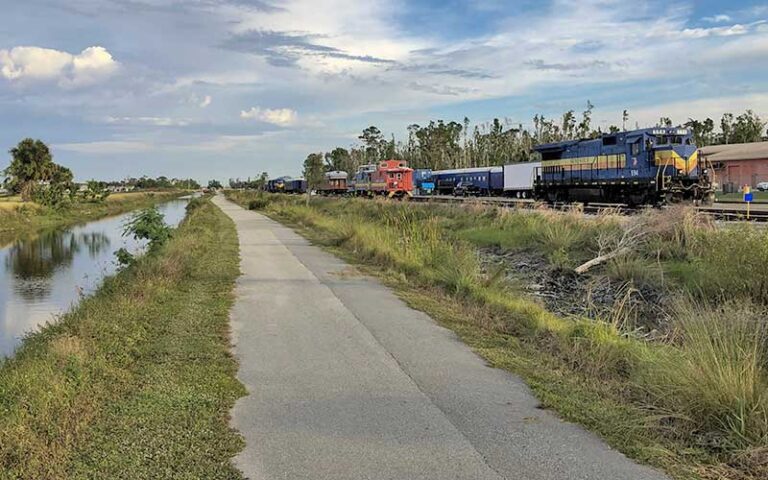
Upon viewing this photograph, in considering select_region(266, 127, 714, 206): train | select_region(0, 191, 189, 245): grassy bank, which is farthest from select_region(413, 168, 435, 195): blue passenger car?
select_region(0, 191, 189, 245): grassy bank

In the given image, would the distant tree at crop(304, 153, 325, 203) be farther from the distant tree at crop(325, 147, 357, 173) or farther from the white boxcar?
the distant tree at crop(325, 147, 357, 173)

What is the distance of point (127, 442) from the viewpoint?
16.4ft

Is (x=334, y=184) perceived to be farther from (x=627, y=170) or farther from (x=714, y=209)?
(x=714, y=209)

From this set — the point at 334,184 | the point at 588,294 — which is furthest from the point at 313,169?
the point at 588,294

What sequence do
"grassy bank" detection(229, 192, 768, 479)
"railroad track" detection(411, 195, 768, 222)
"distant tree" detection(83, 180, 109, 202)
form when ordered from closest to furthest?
"grassy bank" detection(229, 192, 768, 479) → "railroad track" detection(411, 195, 768, 222) → "distant tree" detection(83, 180, 109, 202)

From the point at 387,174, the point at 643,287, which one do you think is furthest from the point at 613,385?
the point at 387,174

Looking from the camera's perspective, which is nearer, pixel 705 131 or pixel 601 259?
pixel 601 259

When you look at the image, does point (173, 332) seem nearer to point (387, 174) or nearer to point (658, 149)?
point (658, 149)

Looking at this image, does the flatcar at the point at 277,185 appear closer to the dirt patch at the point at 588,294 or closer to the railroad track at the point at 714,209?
the railroad track at the point at 714,209

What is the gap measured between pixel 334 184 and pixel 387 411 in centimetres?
7019

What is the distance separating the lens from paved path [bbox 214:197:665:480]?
14.9ft

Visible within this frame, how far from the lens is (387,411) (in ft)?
18.7

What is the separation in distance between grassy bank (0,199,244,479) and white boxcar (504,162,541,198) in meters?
39.7

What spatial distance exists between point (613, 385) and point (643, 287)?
301 inches
